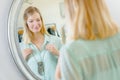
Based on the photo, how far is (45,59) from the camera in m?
1.65

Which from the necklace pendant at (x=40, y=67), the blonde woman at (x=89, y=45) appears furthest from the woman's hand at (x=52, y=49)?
the blonde woman at (x=89, y=45)

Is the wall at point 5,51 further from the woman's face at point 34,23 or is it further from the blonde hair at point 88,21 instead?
the blonde hair at point 88,21

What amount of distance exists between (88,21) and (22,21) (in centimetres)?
65

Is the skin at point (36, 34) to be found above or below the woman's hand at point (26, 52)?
above

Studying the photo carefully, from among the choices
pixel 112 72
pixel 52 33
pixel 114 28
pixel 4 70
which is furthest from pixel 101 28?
pixel 4 70

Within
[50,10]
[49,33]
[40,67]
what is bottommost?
[40,67]

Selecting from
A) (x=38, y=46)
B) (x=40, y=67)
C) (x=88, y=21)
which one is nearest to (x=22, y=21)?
(x=38, y=46)

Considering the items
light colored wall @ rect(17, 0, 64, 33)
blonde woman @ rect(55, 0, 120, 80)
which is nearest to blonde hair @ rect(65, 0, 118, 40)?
blonde woman @ rect(55, 0, 120, 80)

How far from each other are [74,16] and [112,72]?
0.28 m

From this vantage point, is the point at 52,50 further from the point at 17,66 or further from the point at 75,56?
the point at 75,56

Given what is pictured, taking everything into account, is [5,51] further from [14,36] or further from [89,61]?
[89,61]

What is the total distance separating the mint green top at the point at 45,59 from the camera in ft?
5.35

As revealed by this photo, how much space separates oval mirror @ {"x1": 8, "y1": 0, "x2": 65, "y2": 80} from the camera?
5.22ft

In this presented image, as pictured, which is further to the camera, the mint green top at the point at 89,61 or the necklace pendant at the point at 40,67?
the necklace pendant at the point at 40,67
